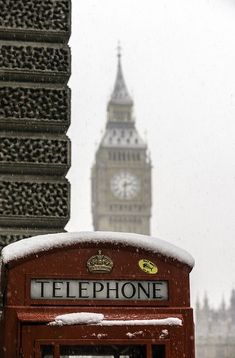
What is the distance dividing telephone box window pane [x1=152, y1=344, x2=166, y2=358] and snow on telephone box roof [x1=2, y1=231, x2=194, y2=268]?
470 millimetres

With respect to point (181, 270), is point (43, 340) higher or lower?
lower

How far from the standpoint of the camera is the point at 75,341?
4.19m

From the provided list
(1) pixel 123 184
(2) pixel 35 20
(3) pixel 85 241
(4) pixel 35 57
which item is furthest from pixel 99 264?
(1) pixel 123 184

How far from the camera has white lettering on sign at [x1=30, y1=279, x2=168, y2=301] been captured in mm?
4285

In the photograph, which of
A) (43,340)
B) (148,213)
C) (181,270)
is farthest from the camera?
(148,213)

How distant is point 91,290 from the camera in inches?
169

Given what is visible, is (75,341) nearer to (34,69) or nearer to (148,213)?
(34,69)

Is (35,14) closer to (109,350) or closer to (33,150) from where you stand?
(33,150)

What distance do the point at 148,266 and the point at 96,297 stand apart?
1.06 ft

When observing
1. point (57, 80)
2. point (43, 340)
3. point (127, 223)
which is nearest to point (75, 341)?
point (43, 340)

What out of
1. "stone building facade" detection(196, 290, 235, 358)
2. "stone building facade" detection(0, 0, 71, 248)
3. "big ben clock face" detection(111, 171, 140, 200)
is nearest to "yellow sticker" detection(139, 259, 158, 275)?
"stone building facade" detection(0, 0, 71, 248)

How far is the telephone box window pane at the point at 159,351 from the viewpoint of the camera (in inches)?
169

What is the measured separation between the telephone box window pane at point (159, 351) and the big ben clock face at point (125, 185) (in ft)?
447

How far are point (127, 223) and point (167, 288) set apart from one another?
13627 cm
